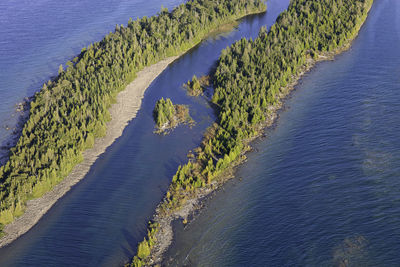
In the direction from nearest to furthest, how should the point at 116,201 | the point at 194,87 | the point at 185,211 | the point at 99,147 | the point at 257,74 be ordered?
the point at 185,211
the point at 116,201
the point at 99,147
the point at 194,87
the point at 257,74

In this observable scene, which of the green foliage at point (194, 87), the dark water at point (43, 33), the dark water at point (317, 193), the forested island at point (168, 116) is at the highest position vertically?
the dark water at point (43, 33)

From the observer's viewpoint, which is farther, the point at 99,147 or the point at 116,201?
the point at 99,147

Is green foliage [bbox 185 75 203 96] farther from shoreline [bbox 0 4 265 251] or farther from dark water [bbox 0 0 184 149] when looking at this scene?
dark water [bbox 0 0 184 149]

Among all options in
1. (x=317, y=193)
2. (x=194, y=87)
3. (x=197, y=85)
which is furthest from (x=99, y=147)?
(x=317, y=193)

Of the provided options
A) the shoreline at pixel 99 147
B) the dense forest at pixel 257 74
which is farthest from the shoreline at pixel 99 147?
the dense forest at pixel 257 74

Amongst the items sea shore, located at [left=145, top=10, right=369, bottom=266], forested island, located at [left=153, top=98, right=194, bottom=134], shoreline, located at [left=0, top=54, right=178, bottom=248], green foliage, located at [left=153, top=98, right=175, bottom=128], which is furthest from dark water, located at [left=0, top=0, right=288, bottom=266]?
sea shore, located at [left=145, top=10, right=369, bottom=266]

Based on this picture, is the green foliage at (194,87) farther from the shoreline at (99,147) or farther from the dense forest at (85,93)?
the dense forest at (85,93)

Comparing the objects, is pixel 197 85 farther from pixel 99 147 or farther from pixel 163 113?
pixel 99 147

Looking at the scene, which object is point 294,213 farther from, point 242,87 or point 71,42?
point 71,42
